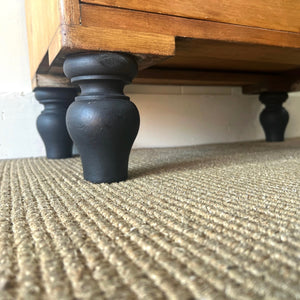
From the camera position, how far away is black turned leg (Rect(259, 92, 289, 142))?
158cm

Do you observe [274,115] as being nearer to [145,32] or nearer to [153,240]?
[145,32]

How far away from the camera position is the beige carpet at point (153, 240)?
251 mm

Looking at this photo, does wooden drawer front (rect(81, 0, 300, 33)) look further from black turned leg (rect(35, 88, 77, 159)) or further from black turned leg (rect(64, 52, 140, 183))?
black turned leg (rect(35, 88, 77, 159))

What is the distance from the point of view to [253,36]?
72 centimetres

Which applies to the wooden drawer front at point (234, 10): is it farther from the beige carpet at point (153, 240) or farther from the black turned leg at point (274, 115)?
the black turned leg at point (274, 115)

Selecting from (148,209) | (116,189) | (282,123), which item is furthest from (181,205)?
(282,123)

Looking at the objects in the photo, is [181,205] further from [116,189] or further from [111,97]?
[111,97]

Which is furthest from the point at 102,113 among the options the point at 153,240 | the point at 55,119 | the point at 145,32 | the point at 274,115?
the point at 274,115

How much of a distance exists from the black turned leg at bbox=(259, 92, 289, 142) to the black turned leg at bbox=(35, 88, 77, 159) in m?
0.99

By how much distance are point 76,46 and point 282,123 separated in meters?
1.35

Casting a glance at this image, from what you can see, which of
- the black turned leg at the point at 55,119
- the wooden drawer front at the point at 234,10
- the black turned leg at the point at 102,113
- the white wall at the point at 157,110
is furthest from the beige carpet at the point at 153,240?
the white wall at the point at 157,110

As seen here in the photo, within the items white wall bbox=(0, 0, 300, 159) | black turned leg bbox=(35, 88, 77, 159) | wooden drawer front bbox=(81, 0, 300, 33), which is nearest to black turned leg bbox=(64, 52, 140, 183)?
wooden drawer front bbox=(81, 0, 300, 33)

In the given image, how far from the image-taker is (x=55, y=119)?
1133 millimetres

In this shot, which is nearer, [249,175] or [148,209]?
[148,209]
